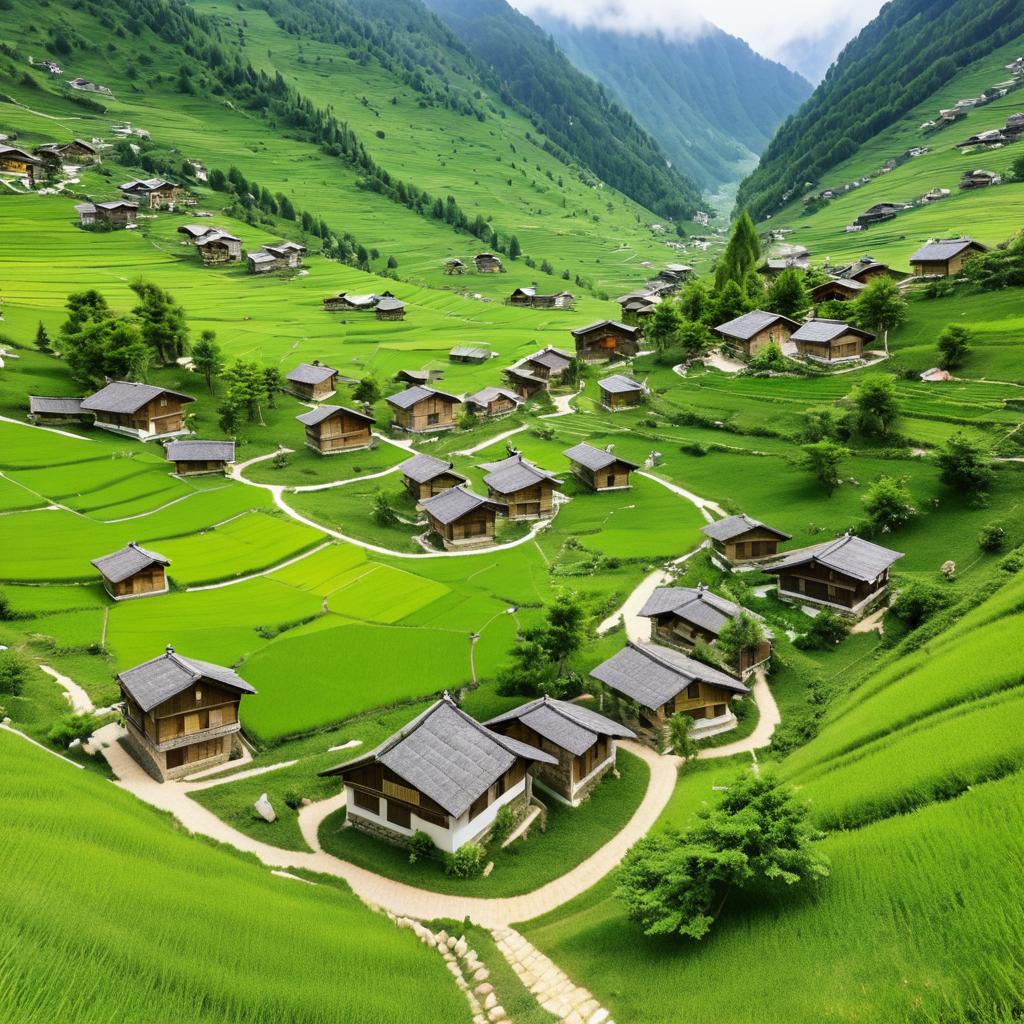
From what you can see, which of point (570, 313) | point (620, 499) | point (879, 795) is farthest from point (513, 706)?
point (570, 313)

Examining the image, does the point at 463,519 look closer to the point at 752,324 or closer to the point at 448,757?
the point at 448,757

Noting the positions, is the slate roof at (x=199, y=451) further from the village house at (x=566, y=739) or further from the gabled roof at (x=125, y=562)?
the village house at (x=566, y=739)

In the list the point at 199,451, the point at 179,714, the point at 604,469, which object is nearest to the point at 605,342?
the point at 604,469

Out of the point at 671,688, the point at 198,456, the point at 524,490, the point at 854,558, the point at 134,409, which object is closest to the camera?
the point at 671,688

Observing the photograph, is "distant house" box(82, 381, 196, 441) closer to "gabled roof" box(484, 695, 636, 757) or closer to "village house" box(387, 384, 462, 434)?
"village house" box(387, 384, 462, 434)

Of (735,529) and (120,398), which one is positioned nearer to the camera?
(735,529)
